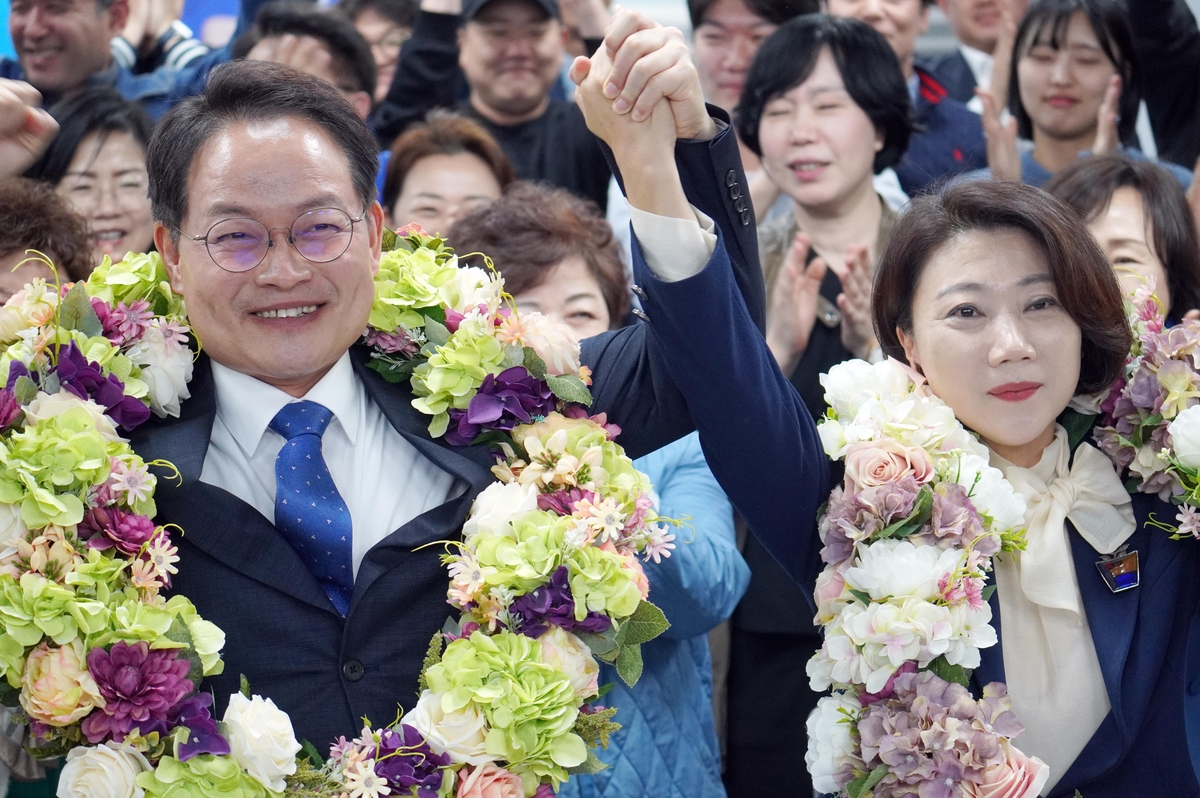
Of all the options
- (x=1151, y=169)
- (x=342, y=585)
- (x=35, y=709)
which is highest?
(x=1151, y=169)

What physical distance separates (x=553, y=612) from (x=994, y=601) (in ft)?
3.37

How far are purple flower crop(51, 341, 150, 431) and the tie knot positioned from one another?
10.6 inches

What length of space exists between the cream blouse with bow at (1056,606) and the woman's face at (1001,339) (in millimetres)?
149

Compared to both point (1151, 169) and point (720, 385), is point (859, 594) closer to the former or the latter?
point (720, 385)

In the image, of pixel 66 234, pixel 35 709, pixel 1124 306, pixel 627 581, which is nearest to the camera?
Answer: pixel 35 709

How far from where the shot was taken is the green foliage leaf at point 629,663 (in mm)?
2719

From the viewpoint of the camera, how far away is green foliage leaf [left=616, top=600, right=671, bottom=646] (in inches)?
108

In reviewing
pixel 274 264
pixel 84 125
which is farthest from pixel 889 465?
pixel 84 125

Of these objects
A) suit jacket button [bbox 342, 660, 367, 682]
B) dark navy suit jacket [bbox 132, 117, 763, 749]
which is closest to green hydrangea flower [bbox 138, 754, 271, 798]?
dark navy suit jacket [bbox 132, 117, 763, 749]

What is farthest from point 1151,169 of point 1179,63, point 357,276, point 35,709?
point 35,709

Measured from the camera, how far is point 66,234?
12.3 feet

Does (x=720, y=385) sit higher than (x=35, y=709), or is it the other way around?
(x=720, y=385)

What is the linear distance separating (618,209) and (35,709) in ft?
10.8

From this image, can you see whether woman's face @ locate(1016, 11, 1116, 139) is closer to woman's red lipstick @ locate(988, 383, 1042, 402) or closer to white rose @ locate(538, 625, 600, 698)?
woman's red lipstick @ locate(988, 383, 1042, 402)
